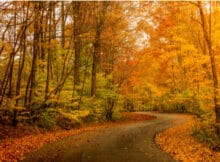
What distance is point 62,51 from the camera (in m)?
21.3

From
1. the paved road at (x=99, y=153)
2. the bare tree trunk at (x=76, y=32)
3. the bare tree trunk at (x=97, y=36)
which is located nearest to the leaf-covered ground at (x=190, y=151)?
the paved road at (x=99, y=153)

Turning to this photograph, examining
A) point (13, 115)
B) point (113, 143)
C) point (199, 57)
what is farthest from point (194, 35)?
point (13, 115)

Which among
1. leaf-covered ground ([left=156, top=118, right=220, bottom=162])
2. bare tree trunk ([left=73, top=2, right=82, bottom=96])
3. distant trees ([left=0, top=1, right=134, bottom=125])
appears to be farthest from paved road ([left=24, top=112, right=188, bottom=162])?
bare tree trunk ([left=73, top=2, right=82, bottom=96])

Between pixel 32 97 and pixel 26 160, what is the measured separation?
8.45 m

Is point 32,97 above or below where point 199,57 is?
below

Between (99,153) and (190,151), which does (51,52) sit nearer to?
(99,153)

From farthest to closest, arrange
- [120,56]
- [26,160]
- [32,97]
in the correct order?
[120,56] < [32,97] < [26,160]

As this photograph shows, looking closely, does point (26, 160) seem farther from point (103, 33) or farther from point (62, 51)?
point (103, 33)

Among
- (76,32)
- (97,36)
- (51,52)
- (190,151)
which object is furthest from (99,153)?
(97,36)

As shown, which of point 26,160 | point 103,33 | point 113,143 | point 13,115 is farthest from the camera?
point 103,33

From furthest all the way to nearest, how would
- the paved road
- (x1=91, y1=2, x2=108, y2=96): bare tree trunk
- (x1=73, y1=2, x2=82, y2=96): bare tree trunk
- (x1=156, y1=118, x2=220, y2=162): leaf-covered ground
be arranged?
(x1=91, y1=2, x2=108, y2=96): bare tree trunk → (x1=73, y1=2, x2=82, y2=96): bare tree trunk → (x1=156, y1=118, x2=220, y2=162): leaf-covered ground → the paved road

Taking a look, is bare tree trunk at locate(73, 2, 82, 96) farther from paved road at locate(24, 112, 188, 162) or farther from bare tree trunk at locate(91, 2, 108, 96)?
paved road at locate(24, 112, 188, 162)

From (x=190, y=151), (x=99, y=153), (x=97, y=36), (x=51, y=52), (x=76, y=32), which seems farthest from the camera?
(x=97, y=36)

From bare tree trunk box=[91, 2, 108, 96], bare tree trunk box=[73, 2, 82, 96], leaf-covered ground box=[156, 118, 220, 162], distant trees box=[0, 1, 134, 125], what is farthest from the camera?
bare tree trunk box=[91, 2, 108, 96]
